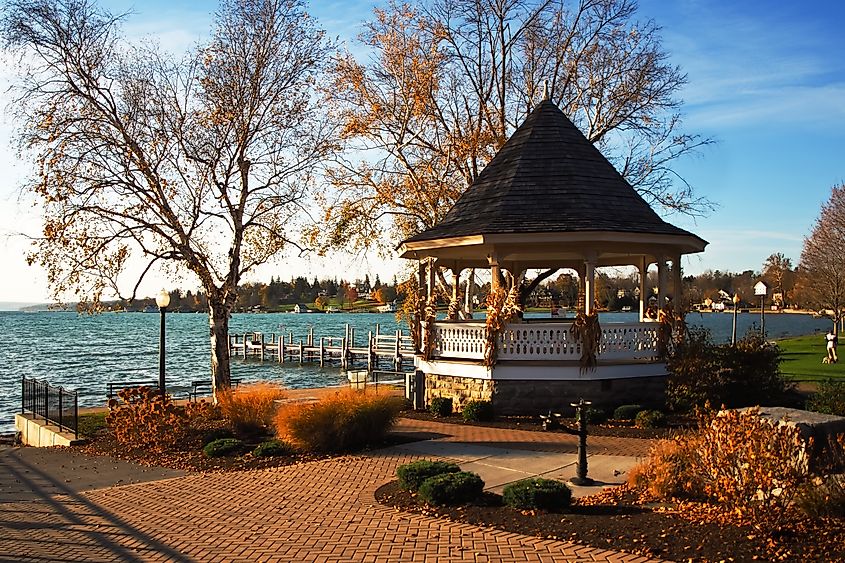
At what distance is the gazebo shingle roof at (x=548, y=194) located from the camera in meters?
16.7

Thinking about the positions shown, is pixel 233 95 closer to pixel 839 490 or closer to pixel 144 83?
pixel 144 83

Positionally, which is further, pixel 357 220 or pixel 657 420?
pixel 357 220

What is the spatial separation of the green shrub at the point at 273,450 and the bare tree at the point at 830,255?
38699 millimetres

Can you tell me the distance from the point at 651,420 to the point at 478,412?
365 cm

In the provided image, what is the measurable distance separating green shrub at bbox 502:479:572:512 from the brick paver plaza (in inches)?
32.2

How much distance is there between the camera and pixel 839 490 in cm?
757

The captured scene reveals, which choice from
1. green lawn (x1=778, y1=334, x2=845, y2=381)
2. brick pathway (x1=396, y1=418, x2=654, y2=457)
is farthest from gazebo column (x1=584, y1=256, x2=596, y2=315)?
green lawn (x1=778, y1=334, x2=845, y2=381)

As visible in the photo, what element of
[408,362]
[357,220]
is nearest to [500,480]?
[357,220]

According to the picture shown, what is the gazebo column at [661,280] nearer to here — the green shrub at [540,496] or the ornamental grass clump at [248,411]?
the ornamental grass clump at [248,411]

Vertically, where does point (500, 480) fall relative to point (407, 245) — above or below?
below

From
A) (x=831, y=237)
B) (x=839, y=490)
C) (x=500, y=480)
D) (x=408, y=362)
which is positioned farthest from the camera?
(x=408, y=362)

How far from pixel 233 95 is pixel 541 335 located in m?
10.4

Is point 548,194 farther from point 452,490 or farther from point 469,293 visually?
point 452,490

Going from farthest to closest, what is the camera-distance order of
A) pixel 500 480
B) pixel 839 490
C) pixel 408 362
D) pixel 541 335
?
pixel 408 362
pixel 541 335
pixel 500 480
pixel 839 490
